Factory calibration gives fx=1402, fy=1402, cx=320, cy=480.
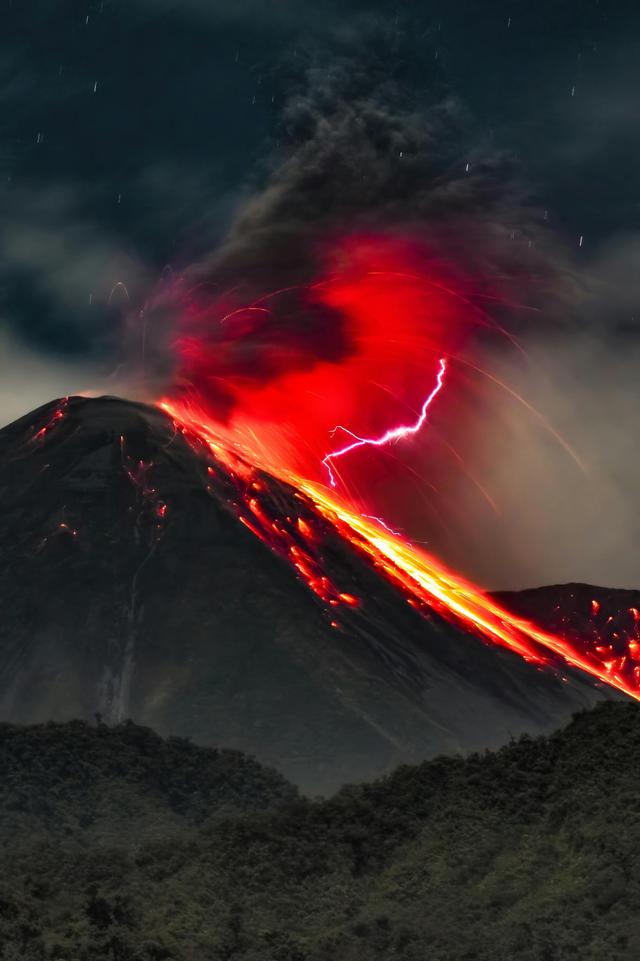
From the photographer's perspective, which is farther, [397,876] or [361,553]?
[361,553]

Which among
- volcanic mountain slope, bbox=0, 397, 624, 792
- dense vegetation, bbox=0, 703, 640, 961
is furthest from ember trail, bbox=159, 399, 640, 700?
dense vegetation, bbox=0, 703, 640, 961

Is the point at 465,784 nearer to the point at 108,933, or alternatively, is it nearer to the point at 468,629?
the point at 108,933

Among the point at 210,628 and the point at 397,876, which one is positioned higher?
the point at 210,628

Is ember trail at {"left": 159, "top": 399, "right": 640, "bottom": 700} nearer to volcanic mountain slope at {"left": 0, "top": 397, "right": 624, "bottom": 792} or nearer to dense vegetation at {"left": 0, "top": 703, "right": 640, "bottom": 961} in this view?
volcanic mountain slope at {"left": 0, "top": 397, "right": 624, "bottom": 792}

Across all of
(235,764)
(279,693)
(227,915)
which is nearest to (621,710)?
(227,915)

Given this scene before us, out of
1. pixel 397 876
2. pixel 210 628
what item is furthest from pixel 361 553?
pixel 397 876

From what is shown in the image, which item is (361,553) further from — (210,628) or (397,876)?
(397,876)

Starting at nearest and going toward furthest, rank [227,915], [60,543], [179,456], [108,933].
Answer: [108,933] → [227,915] → [60,543] → [179,456]
